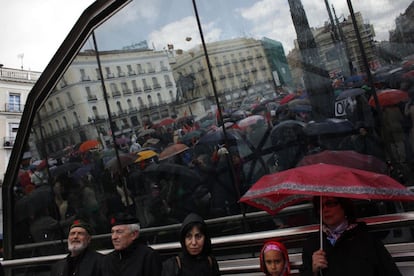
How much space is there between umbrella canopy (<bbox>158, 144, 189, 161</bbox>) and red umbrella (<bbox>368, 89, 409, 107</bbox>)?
2356 millimetres

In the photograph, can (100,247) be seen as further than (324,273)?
Yes

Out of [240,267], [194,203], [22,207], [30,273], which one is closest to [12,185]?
[22,207]

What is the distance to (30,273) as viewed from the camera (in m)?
5.56

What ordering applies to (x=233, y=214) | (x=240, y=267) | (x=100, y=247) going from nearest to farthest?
(x=240, y=267), (x=233, y=214), (x=100, y=247)

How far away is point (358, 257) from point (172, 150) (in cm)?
306

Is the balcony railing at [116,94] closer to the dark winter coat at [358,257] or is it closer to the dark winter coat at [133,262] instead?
the dark winter coat at [133,262]

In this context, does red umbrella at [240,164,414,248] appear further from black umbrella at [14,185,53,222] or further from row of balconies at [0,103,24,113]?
row of balconies at [0,103,24,113]

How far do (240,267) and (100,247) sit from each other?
9.56 feet

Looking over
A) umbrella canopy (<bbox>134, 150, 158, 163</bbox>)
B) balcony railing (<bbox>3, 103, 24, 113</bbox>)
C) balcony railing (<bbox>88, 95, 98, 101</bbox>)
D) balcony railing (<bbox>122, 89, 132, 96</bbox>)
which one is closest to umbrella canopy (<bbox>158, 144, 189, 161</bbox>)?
umbrella canopy (<bbox>134, 150, 158, 163</bbox>)

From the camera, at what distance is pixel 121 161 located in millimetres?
5305

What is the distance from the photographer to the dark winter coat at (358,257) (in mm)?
2076

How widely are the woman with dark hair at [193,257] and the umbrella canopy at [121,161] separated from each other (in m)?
2.75

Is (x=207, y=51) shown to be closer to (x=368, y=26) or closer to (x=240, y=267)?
(x=368, y=26)

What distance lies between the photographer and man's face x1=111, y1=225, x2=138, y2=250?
9.65 feet
